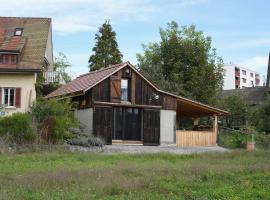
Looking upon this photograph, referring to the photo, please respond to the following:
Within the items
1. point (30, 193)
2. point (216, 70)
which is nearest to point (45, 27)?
point (216, 70)

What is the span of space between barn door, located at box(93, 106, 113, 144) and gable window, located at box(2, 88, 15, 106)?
7.54 m

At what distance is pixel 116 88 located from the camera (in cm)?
3225

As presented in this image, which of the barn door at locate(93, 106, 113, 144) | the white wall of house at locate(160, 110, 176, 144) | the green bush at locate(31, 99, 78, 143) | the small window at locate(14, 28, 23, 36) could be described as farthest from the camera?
the small window at locate(14, 28, 23, 36)

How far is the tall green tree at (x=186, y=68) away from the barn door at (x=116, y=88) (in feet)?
50.9

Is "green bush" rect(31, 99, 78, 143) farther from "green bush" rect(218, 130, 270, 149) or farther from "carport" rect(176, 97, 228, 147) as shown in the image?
"green bush" rect(218, 130, 270, 149)

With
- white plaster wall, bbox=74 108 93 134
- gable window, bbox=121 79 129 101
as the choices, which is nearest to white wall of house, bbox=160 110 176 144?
gable window, bbox=121 79 129 101

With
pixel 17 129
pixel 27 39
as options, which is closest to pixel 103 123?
pixel 17 129

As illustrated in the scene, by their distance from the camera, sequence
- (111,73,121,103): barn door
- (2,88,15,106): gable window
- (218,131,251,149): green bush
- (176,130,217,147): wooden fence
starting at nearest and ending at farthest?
1. (111,73,121,103): barn door
2. (176,130,217,147): wooden fence
3. (2,88,15,106): gable window
4. (218,131,251,149): green bush

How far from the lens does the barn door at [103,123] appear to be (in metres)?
31.2

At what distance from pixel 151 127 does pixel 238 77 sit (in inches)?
3854

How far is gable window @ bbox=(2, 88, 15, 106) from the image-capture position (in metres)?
35.5

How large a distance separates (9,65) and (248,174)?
23527 millimetres

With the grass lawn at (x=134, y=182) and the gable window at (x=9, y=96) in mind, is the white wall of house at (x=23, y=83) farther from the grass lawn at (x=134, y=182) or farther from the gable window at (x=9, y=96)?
the grass lawn at (x=134, y=182)

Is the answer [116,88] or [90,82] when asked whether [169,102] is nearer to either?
[116,88]
